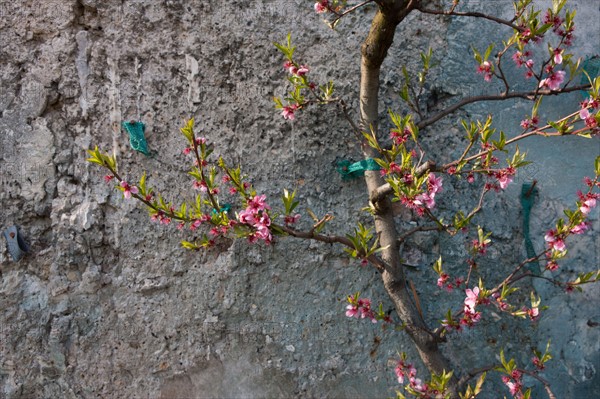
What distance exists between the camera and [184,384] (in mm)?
2109

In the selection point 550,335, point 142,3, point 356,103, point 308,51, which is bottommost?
point 550,335

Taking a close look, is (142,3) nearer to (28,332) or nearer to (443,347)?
(28,332)

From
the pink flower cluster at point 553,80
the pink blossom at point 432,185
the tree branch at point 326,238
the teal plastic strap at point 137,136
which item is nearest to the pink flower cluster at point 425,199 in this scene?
the pink blossom at point 432,185

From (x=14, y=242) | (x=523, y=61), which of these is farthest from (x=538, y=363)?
(x=14, y=242)

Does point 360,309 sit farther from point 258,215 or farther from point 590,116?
point 590,116

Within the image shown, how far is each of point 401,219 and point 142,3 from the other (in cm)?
114

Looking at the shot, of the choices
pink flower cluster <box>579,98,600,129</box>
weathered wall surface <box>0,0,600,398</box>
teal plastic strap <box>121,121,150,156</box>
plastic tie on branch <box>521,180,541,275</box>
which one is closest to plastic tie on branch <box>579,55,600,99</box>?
weathered wall surface <box>0,0,600,398</box>

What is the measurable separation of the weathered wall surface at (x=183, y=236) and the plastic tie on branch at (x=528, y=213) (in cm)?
3

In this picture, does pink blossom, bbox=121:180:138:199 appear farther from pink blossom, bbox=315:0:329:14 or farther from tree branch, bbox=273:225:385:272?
pink blossom, bbox=315:0:329:14

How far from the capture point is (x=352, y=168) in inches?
83.4

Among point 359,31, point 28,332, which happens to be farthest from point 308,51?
point 28,332

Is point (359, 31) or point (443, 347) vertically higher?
point (359, 31)

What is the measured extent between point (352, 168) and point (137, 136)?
72 centimetres

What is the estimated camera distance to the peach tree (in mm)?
1771
